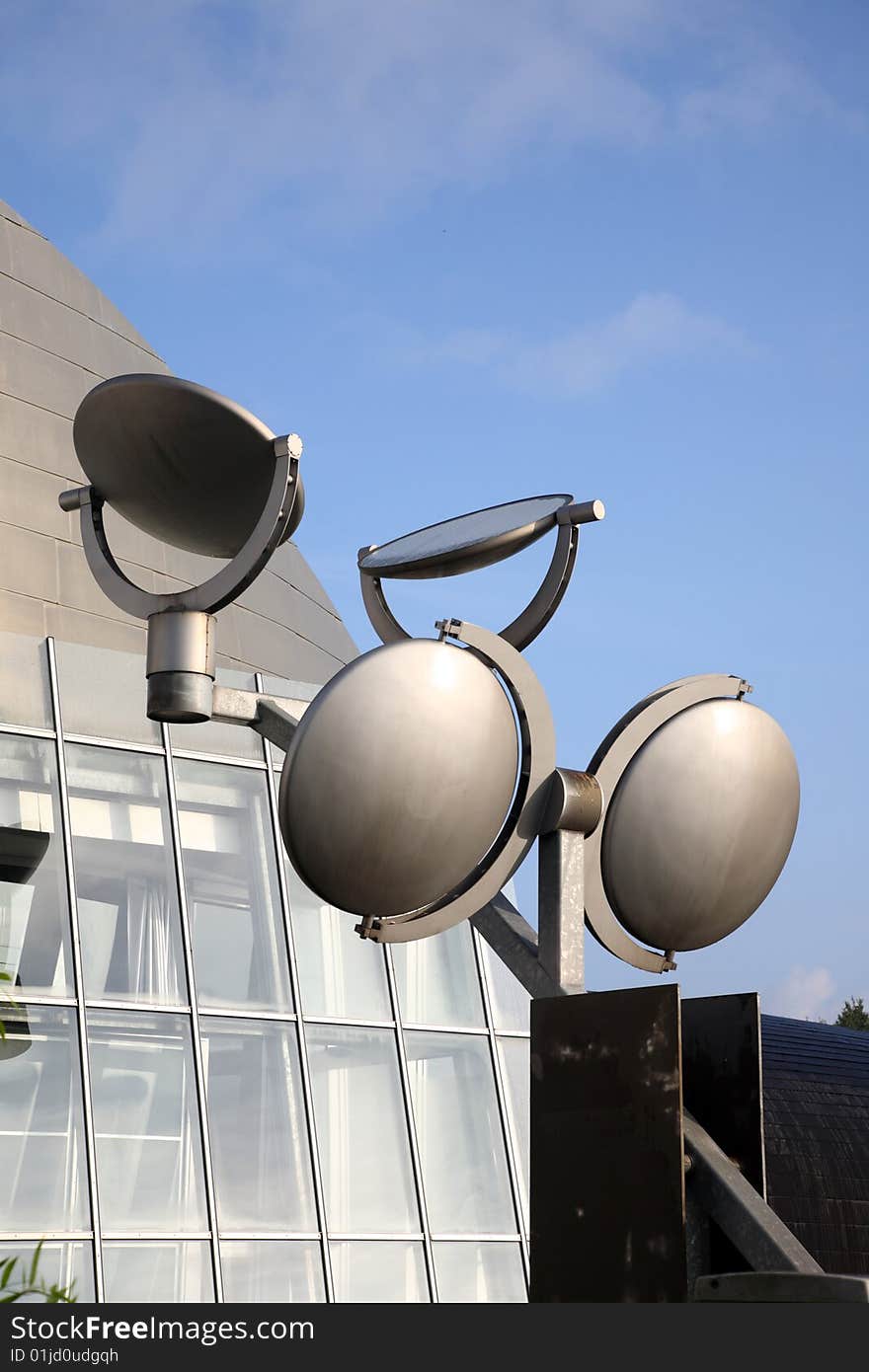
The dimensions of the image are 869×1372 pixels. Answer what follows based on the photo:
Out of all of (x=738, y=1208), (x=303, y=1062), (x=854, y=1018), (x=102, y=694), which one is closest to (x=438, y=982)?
(x=303, y=1062)

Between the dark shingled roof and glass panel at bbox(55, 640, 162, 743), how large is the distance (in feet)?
41.3

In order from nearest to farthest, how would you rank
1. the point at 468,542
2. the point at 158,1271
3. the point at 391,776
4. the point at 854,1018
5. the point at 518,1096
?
1. the point at 391,776
2. the point at 468,542
3. the point at 158,1271
4. the point at 518,1096
5. the point at 854,1018

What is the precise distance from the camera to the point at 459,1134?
1533cm

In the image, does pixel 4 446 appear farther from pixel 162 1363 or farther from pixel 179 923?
pixel 162 1363

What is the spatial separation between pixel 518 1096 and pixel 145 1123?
3973 mm

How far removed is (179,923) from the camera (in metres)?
14.9

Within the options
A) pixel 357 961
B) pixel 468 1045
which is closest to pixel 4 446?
pixel 357 961

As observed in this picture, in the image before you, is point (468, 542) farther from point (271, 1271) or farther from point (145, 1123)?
point (271, 1271)

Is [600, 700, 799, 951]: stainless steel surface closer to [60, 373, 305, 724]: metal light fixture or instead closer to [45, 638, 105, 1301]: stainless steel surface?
[60, 373, 305, 724]: metal light fixture

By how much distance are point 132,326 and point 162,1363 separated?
723 inches

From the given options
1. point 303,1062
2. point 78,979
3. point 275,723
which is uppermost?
point 78,979

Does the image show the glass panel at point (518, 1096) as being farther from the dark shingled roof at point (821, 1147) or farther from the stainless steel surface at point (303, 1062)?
the dark shingled roof at point (821, 1147)

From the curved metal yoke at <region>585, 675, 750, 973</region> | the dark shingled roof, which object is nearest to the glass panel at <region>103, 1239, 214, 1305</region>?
the curved metal yoke at <region>585, 675, 750, 973</region>

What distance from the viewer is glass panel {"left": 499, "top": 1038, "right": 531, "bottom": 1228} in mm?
15477
